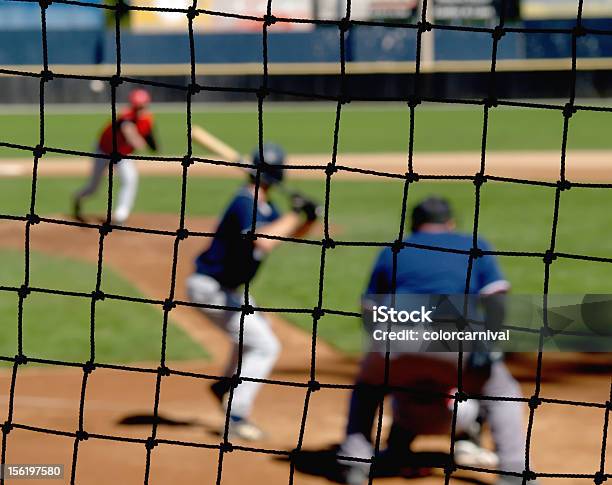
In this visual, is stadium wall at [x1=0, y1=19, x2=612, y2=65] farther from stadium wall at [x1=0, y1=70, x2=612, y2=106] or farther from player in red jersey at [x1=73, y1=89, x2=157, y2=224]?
player in red jersey at [x1=73, y1=89, x2=157, y2=224]

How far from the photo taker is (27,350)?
871 cm

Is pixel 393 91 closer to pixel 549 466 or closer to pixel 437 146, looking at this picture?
pixel 437 146

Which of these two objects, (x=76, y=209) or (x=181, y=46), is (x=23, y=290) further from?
(x=181, y=46)

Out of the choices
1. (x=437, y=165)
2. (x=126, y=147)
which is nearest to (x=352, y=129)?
(x=437, y=165)

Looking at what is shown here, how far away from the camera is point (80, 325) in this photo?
9.60 metres

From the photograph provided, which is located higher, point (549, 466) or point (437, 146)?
point (437, 146)

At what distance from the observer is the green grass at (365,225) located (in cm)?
1066

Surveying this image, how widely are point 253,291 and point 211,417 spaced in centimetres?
368

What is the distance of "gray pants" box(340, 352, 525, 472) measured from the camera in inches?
221

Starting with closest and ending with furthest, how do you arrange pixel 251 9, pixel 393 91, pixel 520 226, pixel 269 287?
pixel 269 287 → pixel 520 226 → pixel 393 91 → pixel 251 9

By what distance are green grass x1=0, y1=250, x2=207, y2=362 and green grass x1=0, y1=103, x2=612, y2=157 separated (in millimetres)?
11787

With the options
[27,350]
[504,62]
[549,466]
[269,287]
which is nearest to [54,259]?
[269,287]

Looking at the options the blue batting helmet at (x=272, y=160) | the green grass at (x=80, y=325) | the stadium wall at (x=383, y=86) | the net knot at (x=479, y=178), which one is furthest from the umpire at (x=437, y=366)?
the stadium wall at (x=383, y=86)

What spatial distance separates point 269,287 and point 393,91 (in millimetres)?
25901
